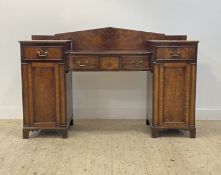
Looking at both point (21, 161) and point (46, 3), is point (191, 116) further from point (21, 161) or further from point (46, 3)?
point (46, 3)

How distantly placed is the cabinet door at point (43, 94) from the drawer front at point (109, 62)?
360 millimetres

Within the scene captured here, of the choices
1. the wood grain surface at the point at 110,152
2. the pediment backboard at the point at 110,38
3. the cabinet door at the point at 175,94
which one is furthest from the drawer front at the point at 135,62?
the wood grain surface at the point at 110,152

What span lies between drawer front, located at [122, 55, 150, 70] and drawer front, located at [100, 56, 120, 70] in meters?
0.06

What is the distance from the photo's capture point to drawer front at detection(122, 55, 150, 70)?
326 centimetres

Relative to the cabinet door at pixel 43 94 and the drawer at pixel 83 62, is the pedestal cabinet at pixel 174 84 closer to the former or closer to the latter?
the drawer at pixel 83 62

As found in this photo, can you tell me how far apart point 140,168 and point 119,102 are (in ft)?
4.99

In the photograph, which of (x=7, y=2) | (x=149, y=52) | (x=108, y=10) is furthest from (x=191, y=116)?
(x=7, y=2)

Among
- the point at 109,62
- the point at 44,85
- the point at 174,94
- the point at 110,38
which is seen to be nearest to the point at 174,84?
the point at 174,94

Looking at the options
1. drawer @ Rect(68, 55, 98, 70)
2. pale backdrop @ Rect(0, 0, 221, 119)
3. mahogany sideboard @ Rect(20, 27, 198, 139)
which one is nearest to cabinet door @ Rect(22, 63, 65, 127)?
mahogany sideboard @ Rect(20, 27, 198, 139)

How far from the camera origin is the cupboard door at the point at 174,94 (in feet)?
10.6

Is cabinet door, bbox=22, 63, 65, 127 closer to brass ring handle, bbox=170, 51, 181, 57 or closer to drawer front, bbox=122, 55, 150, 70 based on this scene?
drawer front, bbox=122, 55, 150, 70

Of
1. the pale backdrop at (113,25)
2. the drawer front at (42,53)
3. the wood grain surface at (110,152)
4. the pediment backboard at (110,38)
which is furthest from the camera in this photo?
the pale backdrop at (113,25)

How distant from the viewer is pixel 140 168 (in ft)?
8.43

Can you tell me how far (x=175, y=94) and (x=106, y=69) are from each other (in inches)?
26.0
